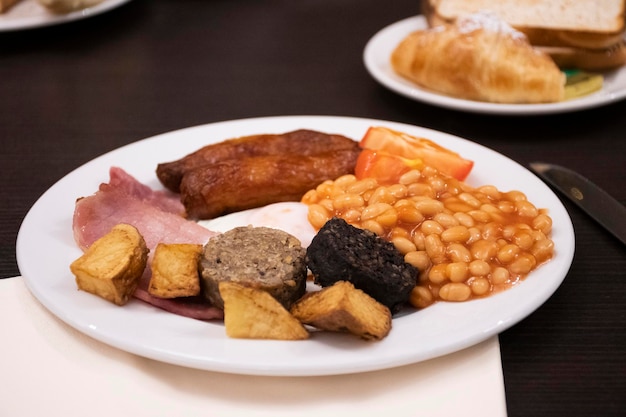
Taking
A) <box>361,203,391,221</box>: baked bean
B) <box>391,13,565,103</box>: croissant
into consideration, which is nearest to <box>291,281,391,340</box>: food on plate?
<box>361,203,391,221</box>: baked bean

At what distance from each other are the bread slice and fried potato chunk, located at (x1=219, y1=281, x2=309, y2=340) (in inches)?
83.3

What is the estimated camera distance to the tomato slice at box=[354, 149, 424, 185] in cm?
207

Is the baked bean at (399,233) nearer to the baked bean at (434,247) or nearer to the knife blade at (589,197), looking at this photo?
the baked bean at (434,247)

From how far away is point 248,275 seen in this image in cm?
157

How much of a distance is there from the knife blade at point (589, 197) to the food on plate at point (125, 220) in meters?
1.13

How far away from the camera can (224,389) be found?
1442mm

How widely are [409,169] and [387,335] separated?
0.71 m

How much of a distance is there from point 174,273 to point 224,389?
297 mm

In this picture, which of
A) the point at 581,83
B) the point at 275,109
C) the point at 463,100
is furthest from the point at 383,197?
the point at 581,83

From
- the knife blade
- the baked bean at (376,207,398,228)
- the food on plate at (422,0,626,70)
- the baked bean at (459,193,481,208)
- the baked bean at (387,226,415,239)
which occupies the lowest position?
the knife blade

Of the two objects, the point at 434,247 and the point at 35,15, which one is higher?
the point at 35,15

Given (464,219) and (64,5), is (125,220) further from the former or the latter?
(64,5)

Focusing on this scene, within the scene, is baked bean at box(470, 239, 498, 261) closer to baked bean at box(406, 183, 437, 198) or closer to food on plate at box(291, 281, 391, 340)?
baked bean at box(406, 183, 437, 198)

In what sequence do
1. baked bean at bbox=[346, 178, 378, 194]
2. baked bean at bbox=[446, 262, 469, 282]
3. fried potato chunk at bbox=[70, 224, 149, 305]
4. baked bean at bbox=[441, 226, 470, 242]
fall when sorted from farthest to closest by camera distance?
baked bean at bbox=[346, 178, 378, 194], baked bean at bbox=[441, 226, 470, 242], baked bean at bbox=[446, 262, 469, 282], fried potato chunk at bbox=[70, 224, 149, 305]
